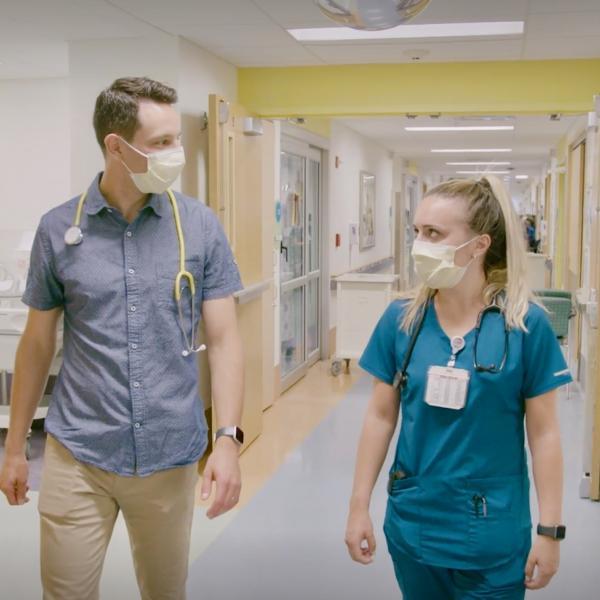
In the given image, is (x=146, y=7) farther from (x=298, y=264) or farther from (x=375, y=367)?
(x=298, y=264)

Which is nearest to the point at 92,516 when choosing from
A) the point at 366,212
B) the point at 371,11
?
the point at 371,11

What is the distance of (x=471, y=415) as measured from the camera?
5.33 feet

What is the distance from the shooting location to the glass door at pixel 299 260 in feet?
21.7

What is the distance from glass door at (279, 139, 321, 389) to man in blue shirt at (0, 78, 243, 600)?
4547mm

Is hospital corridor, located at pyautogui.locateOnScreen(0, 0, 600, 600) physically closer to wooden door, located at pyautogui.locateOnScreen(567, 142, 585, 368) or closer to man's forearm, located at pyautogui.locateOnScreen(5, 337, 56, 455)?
man's forearm, located at pyautogui.locateOnScreen(5, 337, 56, 455)

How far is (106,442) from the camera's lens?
1837 mm

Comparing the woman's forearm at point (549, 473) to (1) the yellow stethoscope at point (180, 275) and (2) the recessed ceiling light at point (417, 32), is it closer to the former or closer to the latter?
(1) the yellow stethoscope at point (180, 275)

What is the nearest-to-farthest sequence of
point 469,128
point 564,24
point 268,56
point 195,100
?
point 564,24 < point 195,100 < point 268,56 < point 469,128

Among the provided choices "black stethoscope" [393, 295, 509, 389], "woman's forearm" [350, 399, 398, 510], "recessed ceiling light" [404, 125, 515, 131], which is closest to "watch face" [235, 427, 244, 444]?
"woman's forearm" [350, 399, 398, 510]

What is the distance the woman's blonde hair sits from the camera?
5.62 ft

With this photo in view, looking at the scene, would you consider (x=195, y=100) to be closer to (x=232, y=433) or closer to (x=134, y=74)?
(x=134, y=74)

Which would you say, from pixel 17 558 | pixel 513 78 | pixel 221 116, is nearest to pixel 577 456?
pixel 513 78

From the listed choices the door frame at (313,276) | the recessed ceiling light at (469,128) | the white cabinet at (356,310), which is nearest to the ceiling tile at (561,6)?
the door frame at (313,276)

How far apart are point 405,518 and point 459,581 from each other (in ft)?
0.54
